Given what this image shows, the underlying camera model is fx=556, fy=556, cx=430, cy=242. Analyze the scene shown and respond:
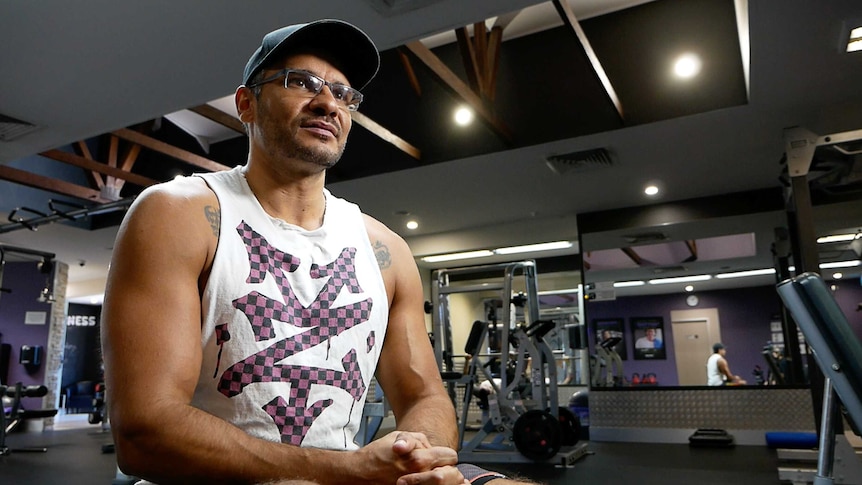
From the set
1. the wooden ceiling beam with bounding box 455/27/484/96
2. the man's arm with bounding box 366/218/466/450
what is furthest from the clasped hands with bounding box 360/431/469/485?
the wooden ceiling beam with bounding box 455/27/484/96

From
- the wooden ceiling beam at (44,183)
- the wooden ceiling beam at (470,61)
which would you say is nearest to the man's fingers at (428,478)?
the wooden ceiling beam at (470,61)

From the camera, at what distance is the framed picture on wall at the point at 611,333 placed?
20.4 feet

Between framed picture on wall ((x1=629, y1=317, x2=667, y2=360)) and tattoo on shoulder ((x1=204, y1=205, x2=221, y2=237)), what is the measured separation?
659cm

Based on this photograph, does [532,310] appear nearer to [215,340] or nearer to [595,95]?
[595,95]

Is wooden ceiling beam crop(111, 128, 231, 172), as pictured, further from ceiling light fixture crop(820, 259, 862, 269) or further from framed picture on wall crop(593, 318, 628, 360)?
ceiling light fixture crop(820, 259, 862, 269)

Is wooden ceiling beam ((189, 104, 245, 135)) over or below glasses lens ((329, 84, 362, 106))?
over

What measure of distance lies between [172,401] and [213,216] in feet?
0.97

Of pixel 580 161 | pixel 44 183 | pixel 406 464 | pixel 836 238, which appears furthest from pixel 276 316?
pixel 836 238

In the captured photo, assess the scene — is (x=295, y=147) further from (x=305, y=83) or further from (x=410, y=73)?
(x=410, y=73)

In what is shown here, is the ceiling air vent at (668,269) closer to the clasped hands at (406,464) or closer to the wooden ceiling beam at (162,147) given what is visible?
the wooden ceiling beam at (162,147)

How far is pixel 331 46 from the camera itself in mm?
1078

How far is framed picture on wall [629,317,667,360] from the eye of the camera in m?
6.97

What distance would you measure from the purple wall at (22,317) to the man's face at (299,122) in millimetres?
9326

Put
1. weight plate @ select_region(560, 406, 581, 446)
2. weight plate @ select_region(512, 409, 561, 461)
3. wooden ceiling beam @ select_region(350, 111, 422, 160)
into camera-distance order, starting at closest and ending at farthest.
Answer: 1. wooden ceiling beam @ select_region(350, 111, 422, 160)
2. weight plate @ select_region(512, 409, 561, 461)
3. weight plate @ select_region(560, 406, 581, 446)
